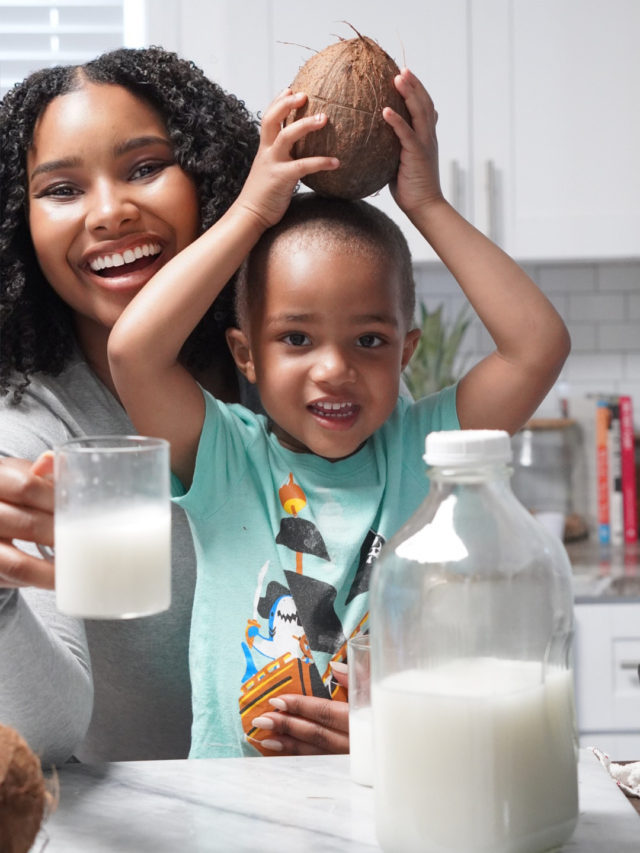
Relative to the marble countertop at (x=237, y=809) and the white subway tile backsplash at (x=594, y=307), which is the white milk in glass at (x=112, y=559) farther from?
the white subway tile backsplash at (x=594, y=307)

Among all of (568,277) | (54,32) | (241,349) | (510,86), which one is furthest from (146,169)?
(568,277)

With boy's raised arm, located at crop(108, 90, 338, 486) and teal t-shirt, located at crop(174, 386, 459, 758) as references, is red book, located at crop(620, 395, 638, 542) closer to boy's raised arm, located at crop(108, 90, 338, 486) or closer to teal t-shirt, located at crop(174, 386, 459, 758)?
teal t-shirt, located at crop(174, 386, 459, 758)

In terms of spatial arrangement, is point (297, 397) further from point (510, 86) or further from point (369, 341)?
point (510, 86)

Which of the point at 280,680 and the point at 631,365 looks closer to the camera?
the point at 280,680

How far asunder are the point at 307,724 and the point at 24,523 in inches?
16.7

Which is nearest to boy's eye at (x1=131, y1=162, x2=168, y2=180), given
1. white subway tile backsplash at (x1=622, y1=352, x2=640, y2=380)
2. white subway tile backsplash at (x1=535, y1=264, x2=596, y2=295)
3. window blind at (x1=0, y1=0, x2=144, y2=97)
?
window blind at (x1=0, y1=0, x2=144, y2=97)

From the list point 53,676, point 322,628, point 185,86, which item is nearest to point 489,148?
point 185,86

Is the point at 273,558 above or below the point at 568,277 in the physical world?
below

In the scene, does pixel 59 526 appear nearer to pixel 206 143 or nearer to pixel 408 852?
pixel 408 852

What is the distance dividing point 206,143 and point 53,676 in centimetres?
73

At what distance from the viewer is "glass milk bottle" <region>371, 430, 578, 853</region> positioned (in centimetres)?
76

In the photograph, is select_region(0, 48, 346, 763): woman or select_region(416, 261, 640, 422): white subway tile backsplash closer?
select_region(0, 48, 346, 763): woman

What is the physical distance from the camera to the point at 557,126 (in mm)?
2793

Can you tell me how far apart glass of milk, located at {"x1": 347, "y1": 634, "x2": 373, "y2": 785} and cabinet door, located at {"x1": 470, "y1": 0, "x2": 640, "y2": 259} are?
2000mm
